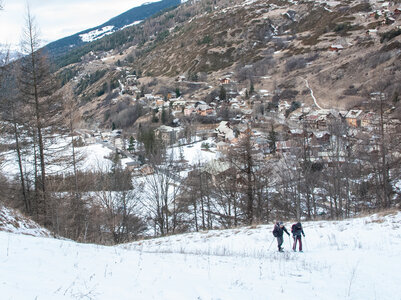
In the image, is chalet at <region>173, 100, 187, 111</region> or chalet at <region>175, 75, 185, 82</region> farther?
chalet at <region>175, 75, 185, 82</region>

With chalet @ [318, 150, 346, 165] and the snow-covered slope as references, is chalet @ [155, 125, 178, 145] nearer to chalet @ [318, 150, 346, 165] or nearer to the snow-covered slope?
chalet @ [318, 150, 346, 165]

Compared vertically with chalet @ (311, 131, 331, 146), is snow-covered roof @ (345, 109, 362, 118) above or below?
above

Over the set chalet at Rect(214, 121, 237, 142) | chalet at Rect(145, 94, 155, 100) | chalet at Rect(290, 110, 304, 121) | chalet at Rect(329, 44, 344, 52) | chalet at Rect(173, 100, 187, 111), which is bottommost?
chalet at Rect(214, 121, 237, 142)

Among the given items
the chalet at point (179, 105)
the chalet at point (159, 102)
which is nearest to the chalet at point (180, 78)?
the chalet at point (159, 102)

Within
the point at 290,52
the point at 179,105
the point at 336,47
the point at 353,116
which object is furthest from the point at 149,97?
the point at 353,116

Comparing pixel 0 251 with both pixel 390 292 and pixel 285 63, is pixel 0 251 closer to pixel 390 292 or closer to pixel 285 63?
pixel 390 292

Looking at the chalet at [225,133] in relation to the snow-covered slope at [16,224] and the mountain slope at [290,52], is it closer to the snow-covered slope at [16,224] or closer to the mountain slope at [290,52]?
the mountain slope at [290,52]

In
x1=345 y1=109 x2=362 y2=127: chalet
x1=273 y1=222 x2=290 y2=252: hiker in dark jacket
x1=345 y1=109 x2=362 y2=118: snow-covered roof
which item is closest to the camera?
x1=273 y1=222 x2=290 y2=252: hiker in dark jacket

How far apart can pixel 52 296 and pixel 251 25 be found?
156 m

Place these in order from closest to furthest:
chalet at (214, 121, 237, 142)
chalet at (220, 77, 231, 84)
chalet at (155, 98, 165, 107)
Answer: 1. chalet at (214, 121, 237, 142)
2. chalet at (155, 98, 165, 107)
3. chalet at (220, 77, 231, 84)

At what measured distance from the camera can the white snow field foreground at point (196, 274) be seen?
16.0 feet

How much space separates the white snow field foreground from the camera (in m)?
4.87

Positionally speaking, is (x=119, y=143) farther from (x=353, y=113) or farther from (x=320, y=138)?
(x=353, y=113)

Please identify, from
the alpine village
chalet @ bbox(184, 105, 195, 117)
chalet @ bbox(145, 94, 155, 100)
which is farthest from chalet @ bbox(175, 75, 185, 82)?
the alpine village
